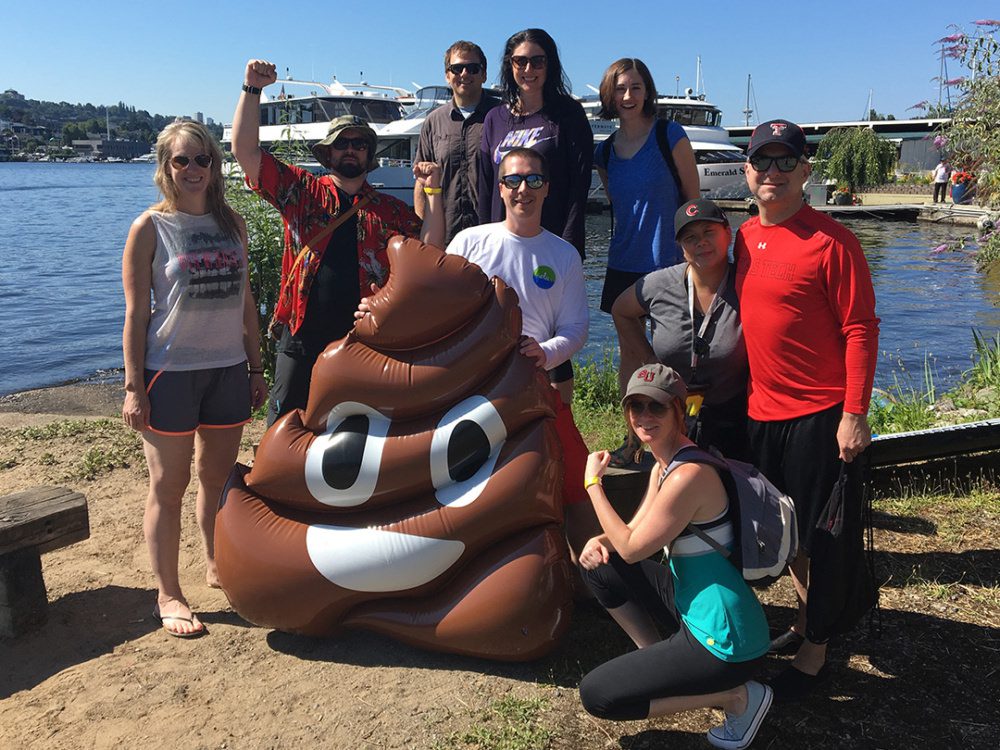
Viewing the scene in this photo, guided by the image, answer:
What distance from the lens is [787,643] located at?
3.47 metres

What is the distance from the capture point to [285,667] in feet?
11.1

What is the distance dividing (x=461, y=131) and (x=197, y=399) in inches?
75.5

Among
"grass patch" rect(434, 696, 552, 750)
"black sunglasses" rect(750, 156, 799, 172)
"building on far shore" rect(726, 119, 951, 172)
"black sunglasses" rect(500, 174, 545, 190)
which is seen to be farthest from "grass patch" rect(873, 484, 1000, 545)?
"building on far shore" rect(726, 119, 951, 172)

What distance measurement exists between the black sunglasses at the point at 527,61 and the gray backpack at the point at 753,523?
2.09 m

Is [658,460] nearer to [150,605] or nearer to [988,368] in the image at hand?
[150,605]

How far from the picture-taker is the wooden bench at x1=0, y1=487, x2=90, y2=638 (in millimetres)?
3617

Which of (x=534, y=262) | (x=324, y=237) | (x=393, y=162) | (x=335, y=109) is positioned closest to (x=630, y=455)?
(x=534, y=262)

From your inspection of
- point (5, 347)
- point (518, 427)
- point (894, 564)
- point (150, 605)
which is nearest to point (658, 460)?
point (518, 427)

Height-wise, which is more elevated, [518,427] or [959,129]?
[959,129]

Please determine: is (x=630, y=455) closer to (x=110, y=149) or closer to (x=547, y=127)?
(x=547, y=127)

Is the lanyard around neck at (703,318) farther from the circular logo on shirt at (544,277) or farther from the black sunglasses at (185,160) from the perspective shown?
the black sunglasses at (185,160)

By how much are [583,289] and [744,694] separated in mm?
1668

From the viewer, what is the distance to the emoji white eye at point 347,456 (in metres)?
3.33

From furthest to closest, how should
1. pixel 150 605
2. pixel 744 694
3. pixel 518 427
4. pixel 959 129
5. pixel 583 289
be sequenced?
pixel 959 129 → pixel 150 605 → pixel 583 289 → pixel 518 427 → pixel 744 694
